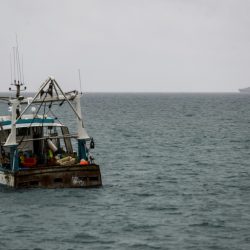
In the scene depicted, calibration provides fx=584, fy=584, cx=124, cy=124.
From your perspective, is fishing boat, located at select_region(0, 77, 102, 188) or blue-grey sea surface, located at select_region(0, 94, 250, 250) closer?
blue-grey sea surface, located at select_region(0, 94, 250, 250)

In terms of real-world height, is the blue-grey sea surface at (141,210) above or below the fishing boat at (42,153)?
below

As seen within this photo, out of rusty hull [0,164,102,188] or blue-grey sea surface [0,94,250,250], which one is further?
rusty hull [0,164,102,188]

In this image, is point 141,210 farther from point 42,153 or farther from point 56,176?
point 42,153

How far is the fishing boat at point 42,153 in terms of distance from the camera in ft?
104

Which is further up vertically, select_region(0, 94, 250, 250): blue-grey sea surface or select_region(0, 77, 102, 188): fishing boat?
select_region(0, 77, 102, 188): fishing boat

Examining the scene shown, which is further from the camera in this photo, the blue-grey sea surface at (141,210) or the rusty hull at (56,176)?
the rusty hull at (56,176)

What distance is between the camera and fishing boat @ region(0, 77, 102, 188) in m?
31.8

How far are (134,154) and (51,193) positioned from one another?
75.6 feet

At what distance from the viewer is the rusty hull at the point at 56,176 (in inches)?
1241

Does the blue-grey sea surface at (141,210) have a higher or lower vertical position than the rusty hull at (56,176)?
lower

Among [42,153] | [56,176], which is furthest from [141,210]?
[42,153]

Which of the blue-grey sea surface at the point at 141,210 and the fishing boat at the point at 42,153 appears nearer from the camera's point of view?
the blue-grey sea surface at the point at 141,210

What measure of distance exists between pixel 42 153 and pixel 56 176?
3819 mm

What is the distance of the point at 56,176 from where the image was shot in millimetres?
32062
